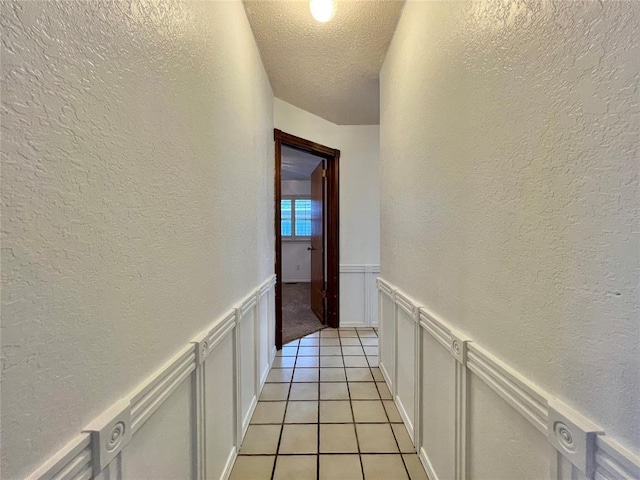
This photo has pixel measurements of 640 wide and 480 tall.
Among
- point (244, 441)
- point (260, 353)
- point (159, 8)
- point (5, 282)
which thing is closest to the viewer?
point (5, 282)

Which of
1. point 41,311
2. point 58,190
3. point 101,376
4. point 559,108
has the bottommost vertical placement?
point 101,376

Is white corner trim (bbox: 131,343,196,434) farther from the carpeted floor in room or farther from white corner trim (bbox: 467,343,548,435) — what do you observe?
the carpeted floor in room

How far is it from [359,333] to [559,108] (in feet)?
10.0

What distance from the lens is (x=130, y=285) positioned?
71cm

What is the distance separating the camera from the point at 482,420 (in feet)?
3.15

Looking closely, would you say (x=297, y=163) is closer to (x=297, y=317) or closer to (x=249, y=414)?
(x=297, y=317)

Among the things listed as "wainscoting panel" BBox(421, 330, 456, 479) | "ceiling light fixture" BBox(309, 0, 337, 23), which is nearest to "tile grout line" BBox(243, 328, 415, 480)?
"wainscoting panel" BBox(421, 330, 456, 479)

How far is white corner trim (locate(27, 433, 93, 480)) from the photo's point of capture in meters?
0.48

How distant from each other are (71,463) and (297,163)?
5.04m

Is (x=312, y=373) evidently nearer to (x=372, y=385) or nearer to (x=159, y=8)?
(x=372, y=385)

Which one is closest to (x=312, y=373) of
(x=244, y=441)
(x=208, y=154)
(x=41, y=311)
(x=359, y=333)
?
(x=244, y=441)

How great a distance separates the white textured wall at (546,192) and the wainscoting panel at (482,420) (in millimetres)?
36

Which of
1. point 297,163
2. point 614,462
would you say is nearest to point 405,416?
point 614,462

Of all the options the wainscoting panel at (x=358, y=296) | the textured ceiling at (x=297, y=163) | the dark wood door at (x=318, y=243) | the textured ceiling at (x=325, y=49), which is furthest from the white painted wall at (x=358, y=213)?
the textured ceiling at (x=297, y=163)
